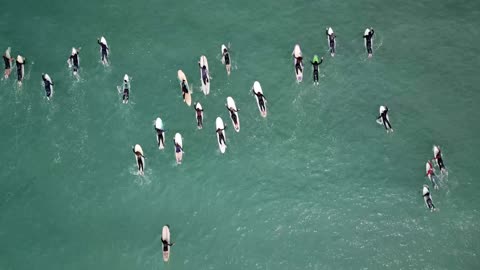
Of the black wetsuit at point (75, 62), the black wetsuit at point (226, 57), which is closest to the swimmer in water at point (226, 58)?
the black wetsuit at point (226, 57)

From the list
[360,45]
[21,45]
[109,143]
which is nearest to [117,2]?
[21,45]

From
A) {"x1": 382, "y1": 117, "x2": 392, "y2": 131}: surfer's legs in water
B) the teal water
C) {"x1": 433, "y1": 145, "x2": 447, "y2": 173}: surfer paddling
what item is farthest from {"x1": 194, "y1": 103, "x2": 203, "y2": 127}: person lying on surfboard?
{"x1": 433, "y1": 145, "x2": 447, "y2": 173}: surfer paddling

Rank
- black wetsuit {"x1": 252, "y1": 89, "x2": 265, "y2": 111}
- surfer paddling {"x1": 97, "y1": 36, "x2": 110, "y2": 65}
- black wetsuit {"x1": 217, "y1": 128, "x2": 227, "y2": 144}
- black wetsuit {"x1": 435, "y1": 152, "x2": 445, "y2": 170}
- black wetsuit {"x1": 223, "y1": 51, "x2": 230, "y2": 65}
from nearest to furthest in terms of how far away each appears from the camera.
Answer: black wetsuit {"x1": 435, "y1": 152, "x2": 445, "y2": 170}, black wetsuit {"x1": 217, "y1": 128, "x2": 227, "y2": 144}, black wetsuit {"x1": 252, "y1": 89, "x2": 265, "y2": 111}, black wetsuit {"x1": 223, "y1": 51, "x2": 230, "y2": 65}, surfer paddling {"x1": 97, "y1": 36, "x2": 110, "y2": 65}

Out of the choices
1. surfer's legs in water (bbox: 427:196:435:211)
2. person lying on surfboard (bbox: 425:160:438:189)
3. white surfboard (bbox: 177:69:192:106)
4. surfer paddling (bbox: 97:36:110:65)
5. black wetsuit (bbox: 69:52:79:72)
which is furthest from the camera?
surfer paddling (bbox: 97:36:110:65)

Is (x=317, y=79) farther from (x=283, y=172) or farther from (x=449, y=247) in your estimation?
(x=449, y=247)

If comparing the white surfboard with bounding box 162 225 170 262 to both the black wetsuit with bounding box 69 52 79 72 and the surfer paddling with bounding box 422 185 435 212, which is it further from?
the surfer paddling with bounding box 422 185 435 212

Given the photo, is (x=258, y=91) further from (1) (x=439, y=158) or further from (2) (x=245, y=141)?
(1) (x=439, y=158)

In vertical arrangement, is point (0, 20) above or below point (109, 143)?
above

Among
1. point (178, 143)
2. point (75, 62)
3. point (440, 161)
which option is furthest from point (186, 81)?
point (440, 161)

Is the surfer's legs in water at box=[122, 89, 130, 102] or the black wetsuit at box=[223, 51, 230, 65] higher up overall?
the black wetsuit at box=[223, 51, 230, 65]
